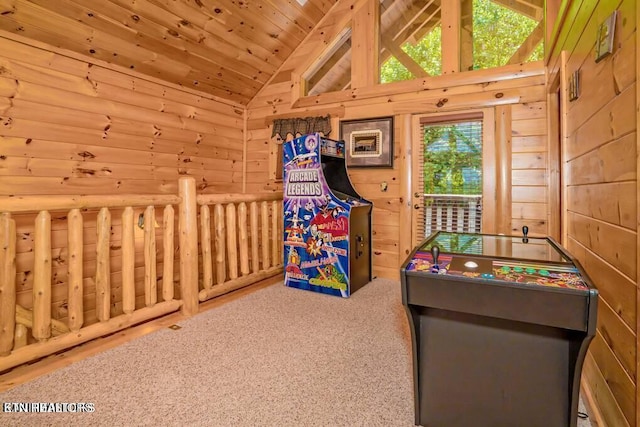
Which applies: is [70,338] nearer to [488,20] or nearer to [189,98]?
[189,98]

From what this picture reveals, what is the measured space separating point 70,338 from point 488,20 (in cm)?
444

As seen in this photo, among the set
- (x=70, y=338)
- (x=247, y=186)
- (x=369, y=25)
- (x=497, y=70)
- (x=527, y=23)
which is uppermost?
(x=369, y=25)

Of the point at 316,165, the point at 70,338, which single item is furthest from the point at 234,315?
the point at 316,165

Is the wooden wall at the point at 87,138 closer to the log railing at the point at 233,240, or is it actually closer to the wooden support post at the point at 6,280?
the log railing at the point at 233,240

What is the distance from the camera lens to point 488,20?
3.41m

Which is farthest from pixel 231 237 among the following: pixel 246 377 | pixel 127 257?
pixel 246 377

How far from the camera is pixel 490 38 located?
3426mm

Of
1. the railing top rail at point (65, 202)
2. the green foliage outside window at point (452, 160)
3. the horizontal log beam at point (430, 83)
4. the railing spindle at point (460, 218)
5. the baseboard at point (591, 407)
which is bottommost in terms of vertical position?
the baseboard at point (591, 407)

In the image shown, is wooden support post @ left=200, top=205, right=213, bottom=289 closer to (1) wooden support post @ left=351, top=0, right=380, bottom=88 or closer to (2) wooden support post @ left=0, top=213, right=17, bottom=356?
(2) wooden support post @ left=0, top=213, right=17, bottom=356

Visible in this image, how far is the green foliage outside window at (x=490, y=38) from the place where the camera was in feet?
10.8

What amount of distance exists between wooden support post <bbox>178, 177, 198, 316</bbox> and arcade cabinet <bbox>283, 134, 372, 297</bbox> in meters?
1.02

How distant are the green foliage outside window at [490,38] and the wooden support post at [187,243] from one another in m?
2.82

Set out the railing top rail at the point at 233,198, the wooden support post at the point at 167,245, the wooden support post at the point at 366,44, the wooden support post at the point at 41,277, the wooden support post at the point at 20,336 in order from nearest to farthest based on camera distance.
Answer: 1. the wooden support post at the point at 41,277
2. the wooden support post at the point at 20,336
3. the wooden support post at the point at 167,245
4. the railing top rail at the point at 233,198
5. the wooden support post at the point at 366,44

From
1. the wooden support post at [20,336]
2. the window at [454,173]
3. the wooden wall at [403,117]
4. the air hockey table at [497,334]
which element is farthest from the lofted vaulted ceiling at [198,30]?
the air hockey table at [497,334]
